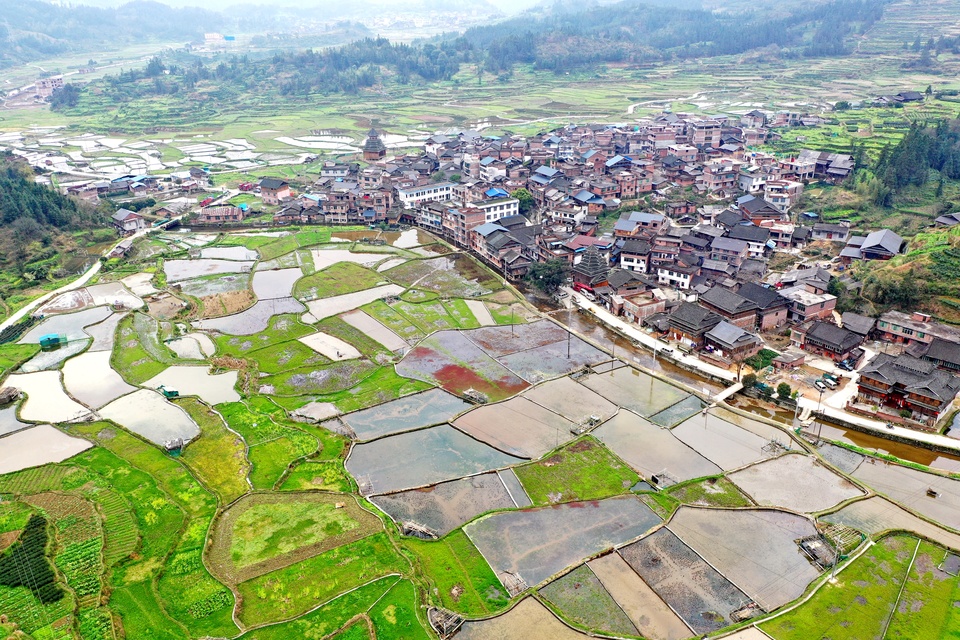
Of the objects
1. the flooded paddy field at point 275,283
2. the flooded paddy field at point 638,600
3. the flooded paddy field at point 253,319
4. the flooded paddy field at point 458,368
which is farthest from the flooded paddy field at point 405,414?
the flooded paddy field at point 275,283

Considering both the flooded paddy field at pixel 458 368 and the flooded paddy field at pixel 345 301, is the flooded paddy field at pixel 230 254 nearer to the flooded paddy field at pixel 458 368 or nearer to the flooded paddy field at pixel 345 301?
the flooded paddy field at pixel 345 301

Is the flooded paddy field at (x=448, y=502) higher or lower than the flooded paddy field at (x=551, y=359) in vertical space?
higher

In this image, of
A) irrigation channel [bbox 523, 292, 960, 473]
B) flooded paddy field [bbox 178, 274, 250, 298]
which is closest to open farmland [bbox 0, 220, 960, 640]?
irrigation channel [bbox 523, 292, 960, 473]

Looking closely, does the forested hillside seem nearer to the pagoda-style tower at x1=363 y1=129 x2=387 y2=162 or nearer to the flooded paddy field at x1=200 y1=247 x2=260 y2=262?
the flooded paddy field at x1=200 y1=247 x2=260 y2=262

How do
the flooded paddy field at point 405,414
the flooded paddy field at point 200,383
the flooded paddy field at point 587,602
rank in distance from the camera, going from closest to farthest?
1. the flooded paddy field at point 587,602
2. the flooded paddy field at point 405,414
3. the flooded paddy field at point 200,383

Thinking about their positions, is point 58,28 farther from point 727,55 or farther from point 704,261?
point 704,261

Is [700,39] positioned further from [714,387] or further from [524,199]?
[714,387]

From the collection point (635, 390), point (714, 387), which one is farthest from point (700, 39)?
point (635, 390)

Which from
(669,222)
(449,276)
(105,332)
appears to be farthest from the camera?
(669,222)
